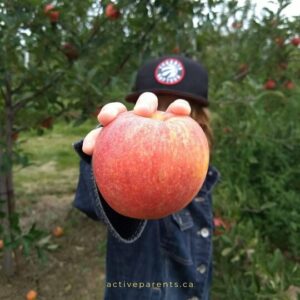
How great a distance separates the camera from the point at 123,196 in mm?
834

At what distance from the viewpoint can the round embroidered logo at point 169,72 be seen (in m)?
1.30

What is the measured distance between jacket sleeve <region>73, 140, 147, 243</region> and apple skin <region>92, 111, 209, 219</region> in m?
0.16

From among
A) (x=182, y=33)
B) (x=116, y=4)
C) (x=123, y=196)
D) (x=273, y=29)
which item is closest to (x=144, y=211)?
(x=123, y=196)

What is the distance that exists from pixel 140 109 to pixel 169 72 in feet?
1.81

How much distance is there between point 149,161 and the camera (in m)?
0.81

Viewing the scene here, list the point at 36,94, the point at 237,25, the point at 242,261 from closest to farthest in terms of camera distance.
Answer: the point at 242,261 → the point at 36,94 → the point at 237,25

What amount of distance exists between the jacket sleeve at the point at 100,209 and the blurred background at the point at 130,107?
0.57 m

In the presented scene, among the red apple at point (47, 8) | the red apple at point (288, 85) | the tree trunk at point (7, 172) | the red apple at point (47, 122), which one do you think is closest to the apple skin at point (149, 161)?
the red apple at point (47, 8)

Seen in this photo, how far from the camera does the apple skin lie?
813 millimetres

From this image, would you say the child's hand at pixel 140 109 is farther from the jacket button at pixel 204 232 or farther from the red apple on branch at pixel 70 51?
the red apple on branch at pixel 70 51

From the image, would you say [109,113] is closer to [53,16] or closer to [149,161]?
[149,161]

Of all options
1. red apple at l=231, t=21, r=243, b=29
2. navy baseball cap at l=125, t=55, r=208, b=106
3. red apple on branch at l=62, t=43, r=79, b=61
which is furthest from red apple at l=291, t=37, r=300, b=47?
navy baseball cap at l=125, t=55, r=208, b=106

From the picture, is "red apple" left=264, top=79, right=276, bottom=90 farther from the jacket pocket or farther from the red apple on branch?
the jacket pocket

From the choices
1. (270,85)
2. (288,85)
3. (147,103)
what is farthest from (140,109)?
(288,85)
